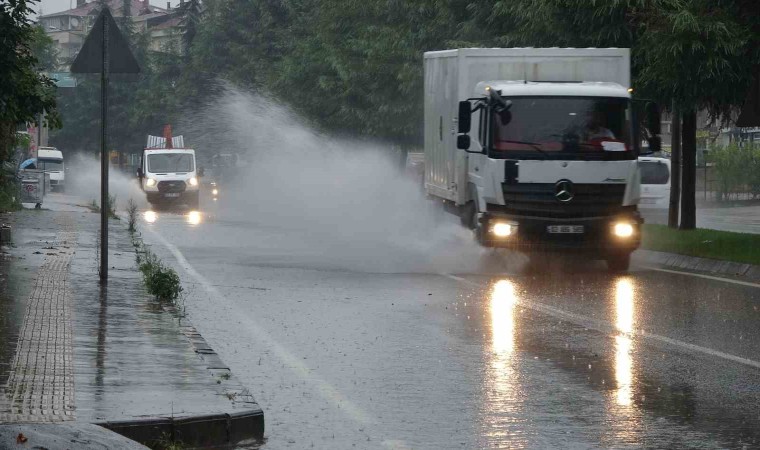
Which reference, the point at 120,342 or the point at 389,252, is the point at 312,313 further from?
the point at 389,252

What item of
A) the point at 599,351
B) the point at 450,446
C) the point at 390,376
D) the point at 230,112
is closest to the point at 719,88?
the point at 599,351

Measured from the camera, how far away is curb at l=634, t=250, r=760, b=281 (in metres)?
20.0

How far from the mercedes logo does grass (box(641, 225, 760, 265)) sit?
2.63 meters

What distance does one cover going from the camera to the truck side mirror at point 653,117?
2070 centimetres

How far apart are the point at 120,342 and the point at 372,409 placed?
293 centimetres

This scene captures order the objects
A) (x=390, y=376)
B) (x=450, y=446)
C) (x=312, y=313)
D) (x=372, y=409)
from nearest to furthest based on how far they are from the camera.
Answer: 1. (x=450, y=446)
2. (x=372, y=409)
3. (x=390, y=376)
4. (x=312, y=313)

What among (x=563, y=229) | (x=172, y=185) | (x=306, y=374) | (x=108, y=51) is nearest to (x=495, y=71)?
(x=563, y=229)

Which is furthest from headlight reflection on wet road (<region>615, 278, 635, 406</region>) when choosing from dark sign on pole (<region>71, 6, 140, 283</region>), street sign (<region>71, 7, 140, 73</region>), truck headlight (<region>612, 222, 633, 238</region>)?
street sign (<region>71, 7, 140, 73</region>)

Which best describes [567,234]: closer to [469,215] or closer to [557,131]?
[557,131]

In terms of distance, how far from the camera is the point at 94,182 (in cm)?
9581

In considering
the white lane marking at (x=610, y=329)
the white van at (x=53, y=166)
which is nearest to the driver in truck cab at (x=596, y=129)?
the white lane marking at (x=610, y=329)

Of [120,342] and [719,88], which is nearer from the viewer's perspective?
[120,342]

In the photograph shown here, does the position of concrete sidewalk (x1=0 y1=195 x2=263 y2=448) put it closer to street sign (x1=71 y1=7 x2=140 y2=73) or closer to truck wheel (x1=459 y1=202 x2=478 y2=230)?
street sign (x1=71 y1=7 x2=140 y2=73)

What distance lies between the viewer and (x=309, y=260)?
22.9 m
